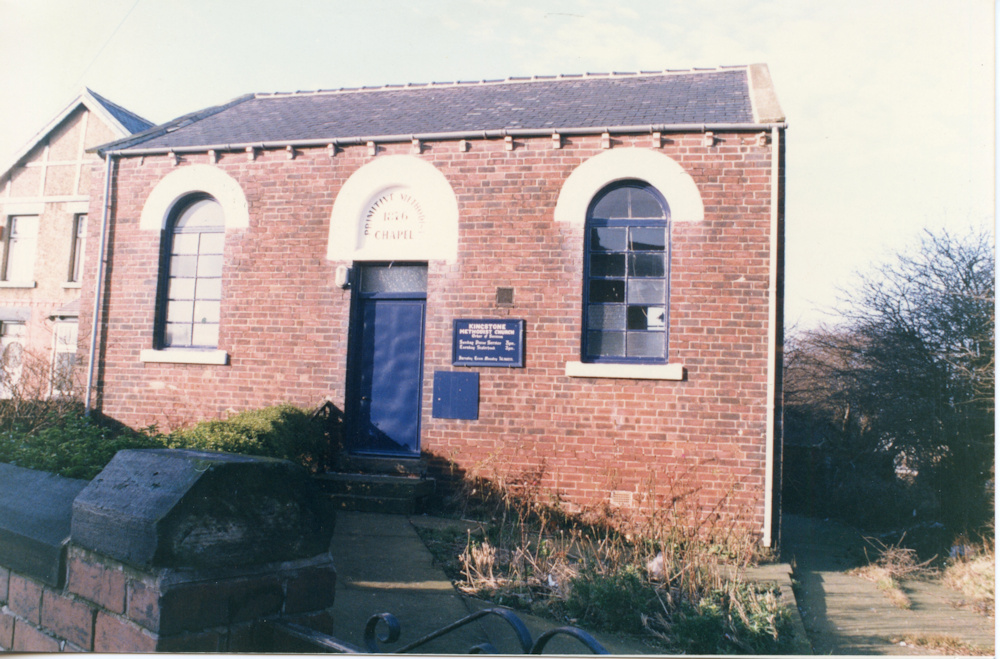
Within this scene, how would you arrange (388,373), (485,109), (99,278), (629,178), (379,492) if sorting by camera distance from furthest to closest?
(485,109)
(99,278)
(388,373)
(629,178)
(379,492)

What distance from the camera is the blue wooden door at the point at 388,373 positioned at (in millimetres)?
7770

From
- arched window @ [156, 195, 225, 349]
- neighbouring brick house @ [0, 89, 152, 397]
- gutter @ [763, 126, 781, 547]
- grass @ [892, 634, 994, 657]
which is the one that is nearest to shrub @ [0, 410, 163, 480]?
arched window @ [156, 195, 225, 349]

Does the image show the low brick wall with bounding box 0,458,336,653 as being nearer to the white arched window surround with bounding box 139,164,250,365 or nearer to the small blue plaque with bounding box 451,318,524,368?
the small blue plaque with bounding box 451,318,524,368

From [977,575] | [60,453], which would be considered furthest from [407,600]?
[977,575]

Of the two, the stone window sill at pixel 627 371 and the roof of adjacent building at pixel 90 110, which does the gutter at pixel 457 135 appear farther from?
the roof of adjacent building at pixel 90 110

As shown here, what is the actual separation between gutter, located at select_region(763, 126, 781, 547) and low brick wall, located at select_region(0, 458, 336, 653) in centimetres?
539

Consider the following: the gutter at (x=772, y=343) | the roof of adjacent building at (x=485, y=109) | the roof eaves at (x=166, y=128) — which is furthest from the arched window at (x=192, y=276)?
the gutter at (x=772, y=343)

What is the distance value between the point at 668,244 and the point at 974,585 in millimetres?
4660

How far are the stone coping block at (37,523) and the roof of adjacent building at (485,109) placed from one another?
19.3 ft

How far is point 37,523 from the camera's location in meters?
2.54

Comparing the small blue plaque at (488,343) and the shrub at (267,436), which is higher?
the small blue plaque at (488,343)

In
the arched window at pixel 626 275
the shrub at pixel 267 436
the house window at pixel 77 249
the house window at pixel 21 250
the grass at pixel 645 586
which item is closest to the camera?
the grass at pixel 645 586

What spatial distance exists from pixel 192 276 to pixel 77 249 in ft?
28.8

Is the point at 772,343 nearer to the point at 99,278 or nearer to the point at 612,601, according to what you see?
the point at 612,601
